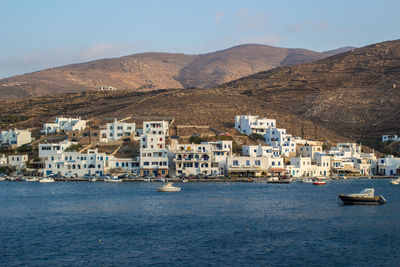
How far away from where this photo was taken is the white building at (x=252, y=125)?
4592 inches

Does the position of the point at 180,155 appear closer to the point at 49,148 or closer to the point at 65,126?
the point at 49,148

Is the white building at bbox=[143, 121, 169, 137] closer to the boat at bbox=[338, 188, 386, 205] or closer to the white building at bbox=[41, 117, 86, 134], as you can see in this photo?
the white building at bbox=[41, 117, 86, 134]

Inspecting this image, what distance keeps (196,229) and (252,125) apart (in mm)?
70782

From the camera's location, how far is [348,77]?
612ft

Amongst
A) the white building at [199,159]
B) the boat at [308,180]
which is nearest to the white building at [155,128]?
the white building at [199,159]

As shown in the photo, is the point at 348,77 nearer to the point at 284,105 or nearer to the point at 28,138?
the point at 284,105

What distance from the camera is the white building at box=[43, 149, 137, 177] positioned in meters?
99.4

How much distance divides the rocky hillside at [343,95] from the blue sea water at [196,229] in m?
72.9

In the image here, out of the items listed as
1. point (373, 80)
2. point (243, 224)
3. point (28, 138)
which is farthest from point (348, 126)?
point (243, 224)

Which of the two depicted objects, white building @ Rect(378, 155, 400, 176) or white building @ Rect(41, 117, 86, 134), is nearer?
white building @ Rect(378, 155, 400, 176)

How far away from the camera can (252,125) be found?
117m

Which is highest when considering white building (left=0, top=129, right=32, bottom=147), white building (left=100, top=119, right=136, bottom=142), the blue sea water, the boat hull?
white building (left=100, top=119, right=136, bottom=142)

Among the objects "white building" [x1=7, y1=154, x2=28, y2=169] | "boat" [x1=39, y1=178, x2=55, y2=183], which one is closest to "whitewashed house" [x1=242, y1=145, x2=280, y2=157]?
"boat" [x1=39, y1=178, x2=55, y2=183]

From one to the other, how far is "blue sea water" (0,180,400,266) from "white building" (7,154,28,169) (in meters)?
30.4
